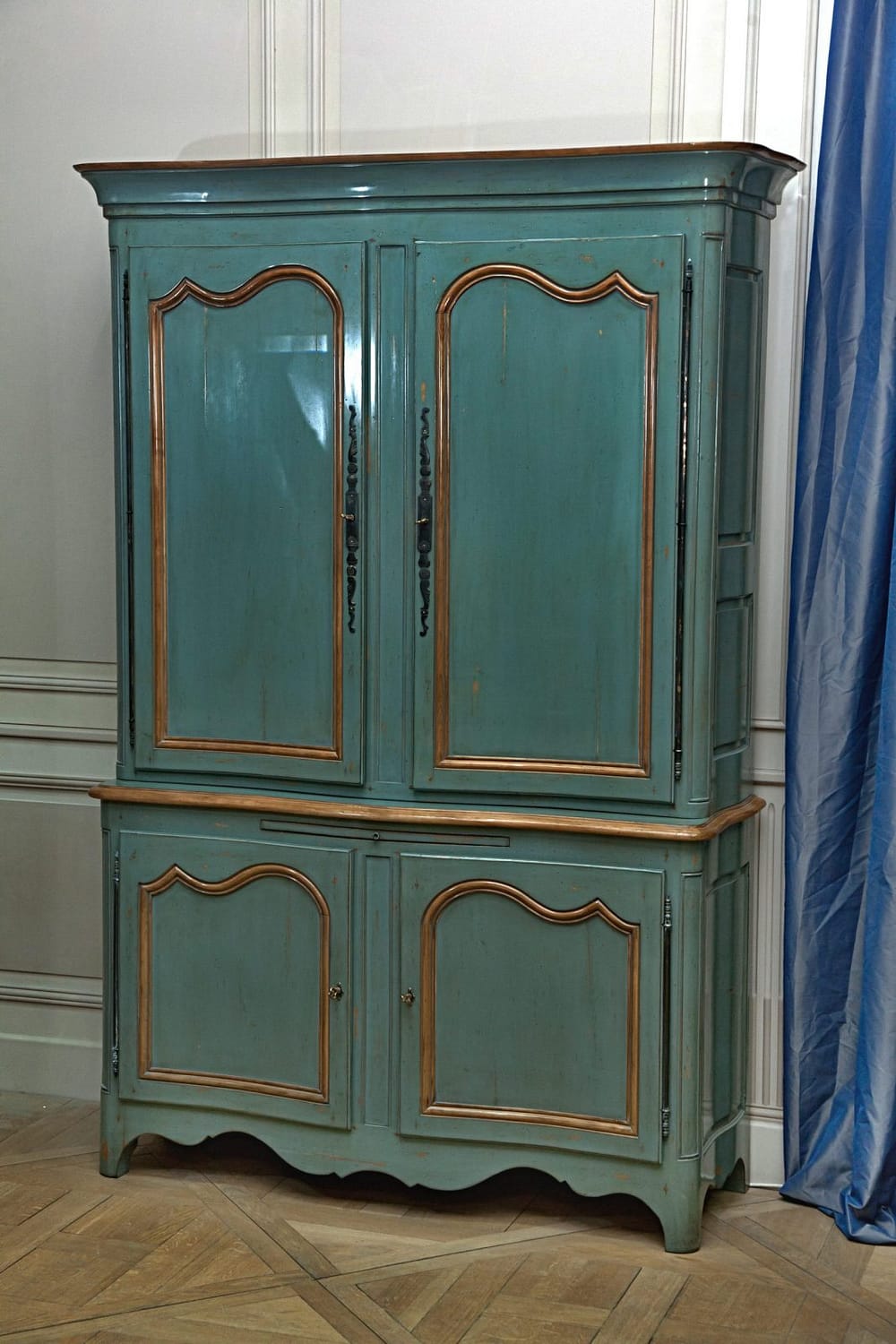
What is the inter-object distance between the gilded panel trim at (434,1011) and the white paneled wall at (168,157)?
1.57ft

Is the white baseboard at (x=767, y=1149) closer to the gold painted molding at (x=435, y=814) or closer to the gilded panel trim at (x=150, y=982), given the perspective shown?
the gold painted molding at (x=435, y=814)

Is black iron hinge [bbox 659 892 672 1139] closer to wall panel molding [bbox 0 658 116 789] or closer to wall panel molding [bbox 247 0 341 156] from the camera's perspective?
wall panel molding [bbox 0 658 116 789]

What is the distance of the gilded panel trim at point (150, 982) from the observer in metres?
3.07

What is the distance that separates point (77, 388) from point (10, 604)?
1.79 feet

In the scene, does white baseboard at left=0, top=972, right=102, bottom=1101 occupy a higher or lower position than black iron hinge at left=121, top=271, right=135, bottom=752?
lower

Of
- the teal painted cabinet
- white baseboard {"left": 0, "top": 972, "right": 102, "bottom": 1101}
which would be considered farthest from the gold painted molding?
white baseboard {"left": 0, "top": 972, "right": 102, "bottom": 1101}

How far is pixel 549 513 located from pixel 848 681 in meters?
0.71

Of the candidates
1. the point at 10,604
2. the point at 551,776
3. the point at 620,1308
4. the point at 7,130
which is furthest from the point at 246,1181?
the point at 7,130

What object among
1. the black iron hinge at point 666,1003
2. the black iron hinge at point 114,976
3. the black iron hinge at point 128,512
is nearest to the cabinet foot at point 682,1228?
the black iron hinge at point 666,1003

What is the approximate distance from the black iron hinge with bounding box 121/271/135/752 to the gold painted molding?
13 cm

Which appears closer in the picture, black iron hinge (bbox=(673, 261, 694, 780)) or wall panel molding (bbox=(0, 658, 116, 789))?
black iron hinge (bbox=(673, 261, 694, 780))

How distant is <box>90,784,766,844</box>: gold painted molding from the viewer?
9.42ft

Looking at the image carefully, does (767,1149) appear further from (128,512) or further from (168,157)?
(168,157)

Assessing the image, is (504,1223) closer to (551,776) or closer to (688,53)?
(551,776)
